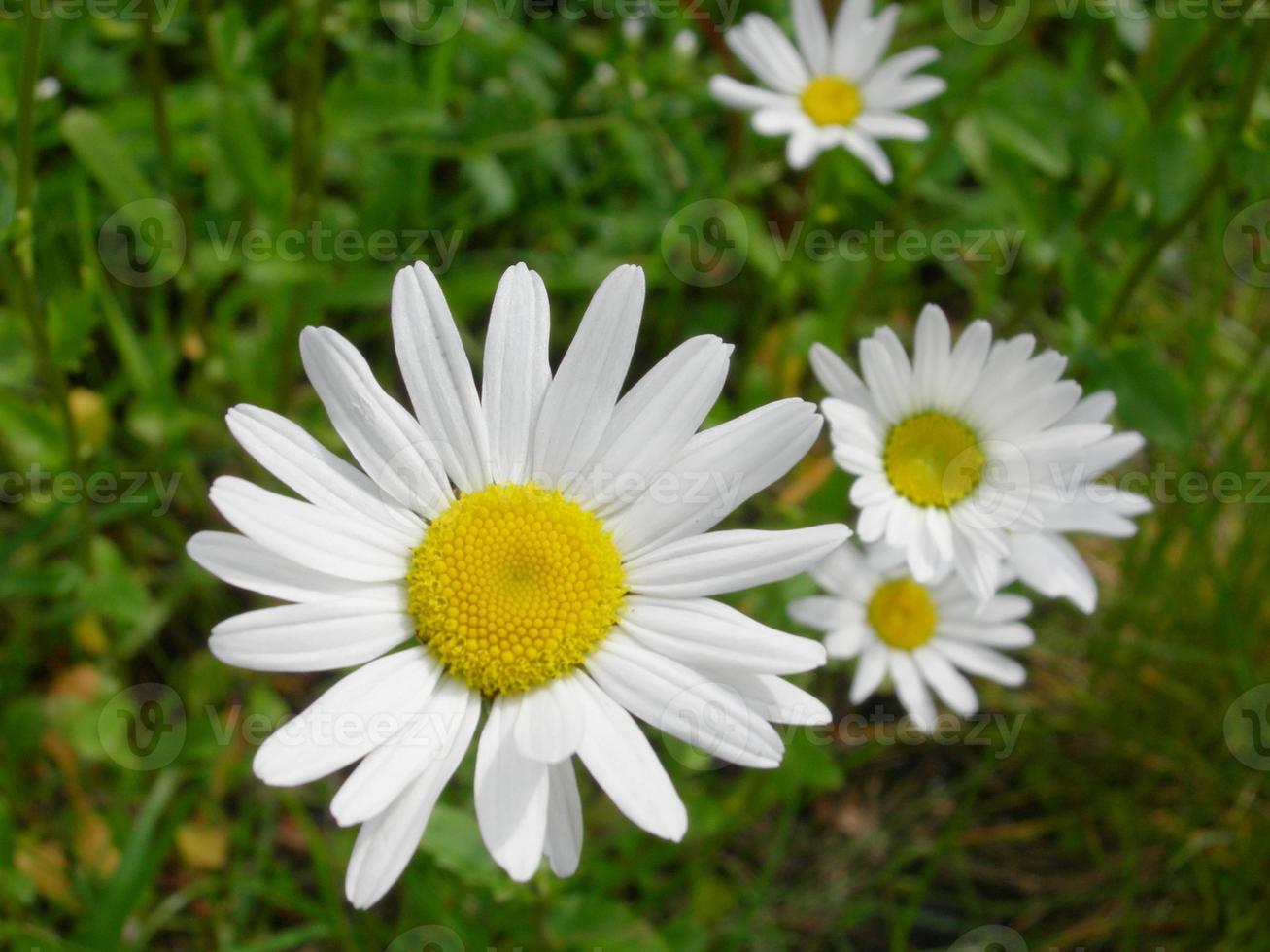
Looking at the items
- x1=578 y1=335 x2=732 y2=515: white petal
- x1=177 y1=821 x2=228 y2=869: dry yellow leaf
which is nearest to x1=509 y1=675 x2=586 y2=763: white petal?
x1=578 y1=335 x2=732 y2=515: white petal

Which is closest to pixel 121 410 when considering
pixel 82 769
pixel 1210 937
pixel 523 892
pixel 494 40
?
pixel 82 769

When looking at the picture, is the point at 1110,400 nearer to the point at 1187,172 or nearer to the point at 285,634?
the point at 1187,172

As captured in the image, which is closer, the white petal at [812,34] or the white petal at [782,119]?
the white petal at [782,119]

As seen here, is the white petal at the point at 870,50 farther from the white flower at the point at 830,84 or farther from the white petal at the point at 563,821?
the white petal at the point at 563,821

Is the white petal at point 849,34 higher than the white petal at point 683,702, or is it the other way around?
the white petal at point 849,34

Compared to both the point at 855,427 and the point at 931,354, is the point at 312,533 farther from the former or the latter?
the point at 931,354

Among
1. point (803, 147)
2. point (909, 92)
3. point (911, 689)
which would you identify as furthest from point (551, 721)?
point (909, 92)

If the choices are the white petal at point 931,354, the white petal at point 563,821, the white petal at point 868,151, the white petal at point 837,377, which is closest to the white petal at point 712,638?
the white petal at point 563,821
